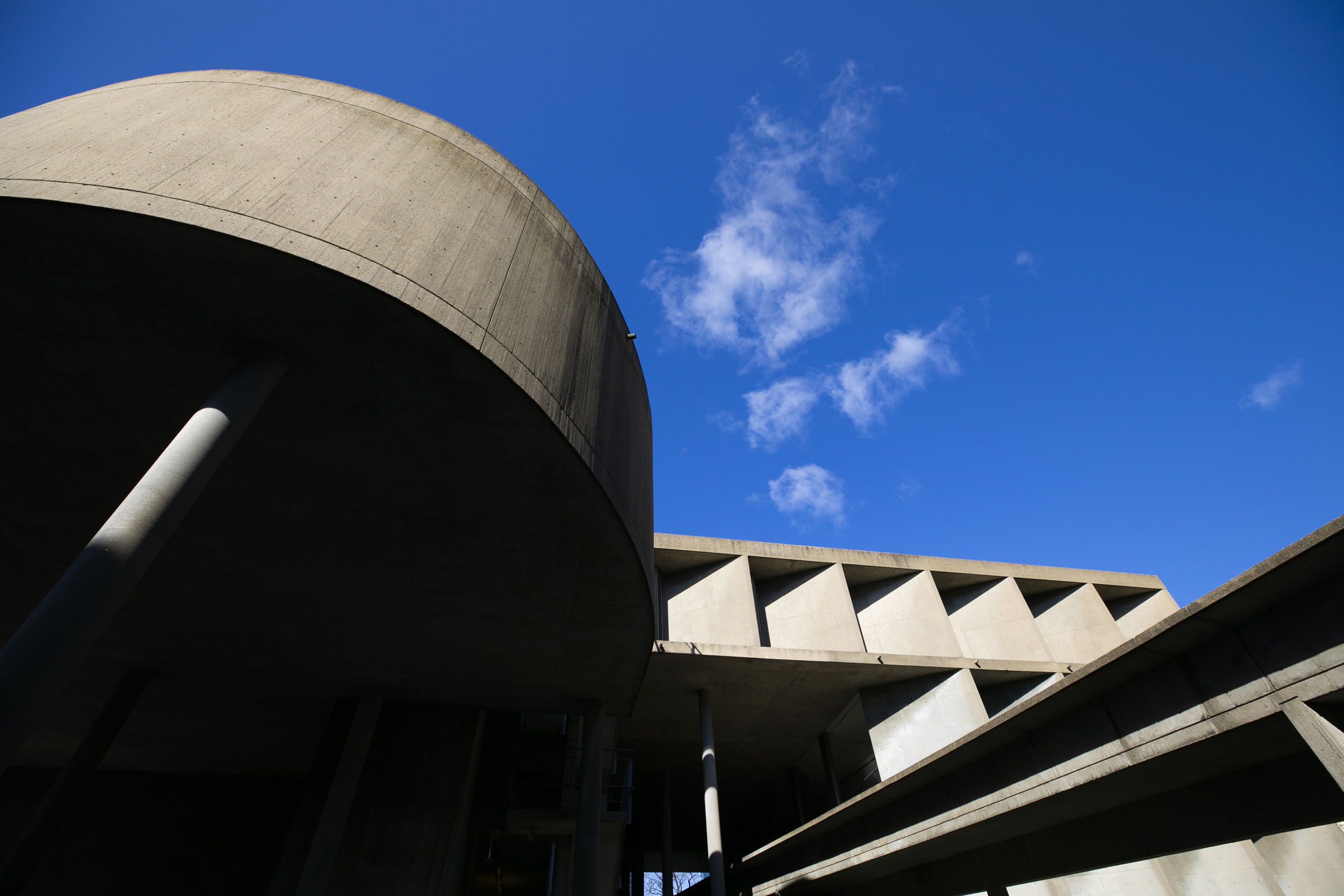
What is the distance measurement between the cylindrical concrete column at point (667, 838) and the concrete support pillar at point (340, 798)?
13.1m

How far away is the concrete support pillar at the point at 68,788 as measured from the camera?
10.5 metres

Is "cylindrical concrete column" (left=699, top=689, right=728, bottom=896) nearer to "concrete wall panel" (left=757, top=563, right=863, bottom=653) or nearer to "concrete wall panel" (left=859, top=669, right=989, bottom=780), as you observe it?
"concrete wall panel" (left=757, top=563, right=863, bottom=653)

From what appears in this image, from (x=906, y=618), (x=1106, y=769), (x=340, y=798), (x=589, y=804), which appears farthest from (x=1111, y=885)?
(x=340, y=798)

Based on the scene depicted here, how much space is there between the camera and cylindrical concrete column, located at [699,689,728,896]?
14422 mm

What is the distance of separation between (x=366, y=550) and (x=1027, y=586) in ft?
76.7

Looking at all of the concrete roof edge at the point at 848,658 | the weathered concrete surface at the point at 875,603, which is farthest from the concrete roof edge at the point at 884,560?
the concrete roof edge at the point at 848,658

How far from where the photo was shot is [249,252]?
5902 mm

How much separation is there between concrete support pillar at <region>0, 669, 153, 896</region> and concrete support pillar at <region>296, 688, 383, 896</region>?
4199 mm

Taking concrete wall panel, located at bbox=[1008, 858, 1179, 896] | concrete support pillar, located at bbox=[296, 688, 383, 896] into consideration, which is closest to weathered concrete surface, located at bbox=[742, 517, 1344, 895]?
concrete wall panel, located at bbox=[1008, 858, 1179, 896]

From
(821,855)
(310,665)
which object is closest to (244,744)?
(310,665)

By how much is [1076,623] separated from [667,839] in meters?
17.1

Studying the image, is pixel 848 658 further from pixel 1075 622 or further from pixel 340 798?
pixel 340 798

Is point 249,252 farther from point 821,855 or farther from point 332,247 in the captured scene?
point 821,855

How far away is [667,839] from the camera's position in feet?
73.2
